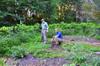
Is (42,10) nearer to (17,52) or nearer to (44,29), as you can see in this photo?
(44,29)

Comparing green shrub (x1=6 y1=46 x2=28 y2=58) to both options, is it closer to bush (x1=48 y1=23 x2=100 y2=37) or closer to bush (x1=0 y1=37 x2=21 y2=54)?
bush (x1=0 y1=37 x2=21 y2=54)

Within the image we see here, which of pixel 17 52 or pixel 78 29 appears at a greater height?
pixel 17 52

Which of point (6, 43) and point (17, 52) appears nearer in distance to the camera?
point (17, 52)

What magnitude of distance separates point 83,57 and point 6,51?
16.3ft

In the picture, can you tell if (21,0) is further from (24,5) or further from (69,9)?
(69,9)

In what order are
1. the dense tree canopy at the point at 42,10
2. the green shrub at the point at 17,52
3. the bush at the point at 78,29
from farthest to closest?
the dense tree canopy at the point at 42,10
the bush at the point at 78,29
the green shrub at the point at 17,52

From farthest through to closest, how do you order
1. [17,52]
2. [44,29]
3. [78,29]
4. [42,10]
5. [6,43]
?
[42,10] < [78,29] < [44,29] < [6,43] < [17,52]

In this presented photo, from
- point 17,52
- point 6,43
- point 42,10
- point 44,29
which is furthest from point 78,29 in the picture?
point 17,52

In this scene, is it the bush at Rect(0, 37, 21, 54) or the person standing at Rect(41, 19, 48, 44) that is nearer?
the bush at Rect(0, 37, 21, 54)

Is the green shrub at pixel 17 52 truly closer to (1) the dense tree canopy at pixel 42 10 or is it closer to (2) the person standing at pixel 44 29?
(2) the person standing at pixel 44 29

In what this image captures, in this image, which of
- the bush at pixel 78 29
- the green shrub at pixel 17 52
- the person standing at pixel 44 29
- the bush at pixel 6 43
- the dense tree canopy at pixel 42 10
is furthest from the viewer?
the dense tree canopy at pixel 42 10

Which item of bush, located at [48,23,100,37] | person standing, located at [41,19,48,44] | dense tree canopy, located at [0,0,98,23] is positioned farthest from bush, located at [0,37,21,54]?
dense tree canopy, located at [0,0,98,23]

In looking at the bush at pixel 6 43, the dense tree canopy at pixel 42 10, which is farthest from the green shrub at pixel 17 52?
the dense tree canopy at pixel 42 10

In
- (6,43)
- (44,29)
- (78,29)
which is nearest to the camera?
(6,43)
